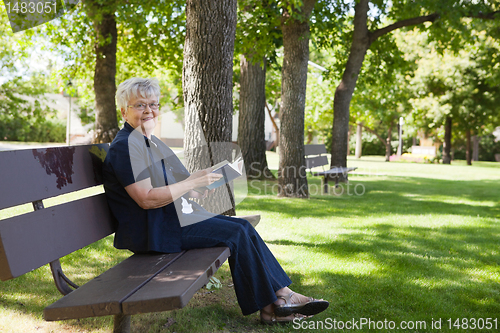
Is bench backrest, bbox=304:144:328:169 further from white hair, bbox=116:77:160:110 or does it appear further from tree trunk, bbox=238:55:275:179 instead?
white hair, bbox=116:77:160:110

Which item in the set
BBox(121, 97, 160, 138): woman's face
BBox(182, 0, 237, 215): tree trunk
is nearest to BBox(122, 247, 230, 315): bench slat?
BBox(121, 97, 160, 138): woman's face

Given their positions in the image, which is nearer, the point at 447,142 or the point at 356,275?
the point at 356,275

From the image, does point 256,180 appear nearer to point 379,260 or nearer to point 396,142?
point 379,260

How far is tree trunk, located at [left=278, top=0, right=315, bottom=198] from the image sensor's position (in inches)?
346

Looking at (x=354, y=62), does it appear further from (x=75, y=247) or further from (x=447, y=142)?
(x=447, y=142)

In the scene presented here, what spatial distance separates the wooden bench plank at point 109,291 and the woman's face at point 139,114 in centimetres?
91

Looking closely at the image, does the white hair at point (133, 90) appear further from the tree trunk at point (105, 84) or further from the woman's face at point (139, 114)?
the tree trunk at point (105, 84)

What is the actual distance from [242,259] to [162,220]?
1.92ft

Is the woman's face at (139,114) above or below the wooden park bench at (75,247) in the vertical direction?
above

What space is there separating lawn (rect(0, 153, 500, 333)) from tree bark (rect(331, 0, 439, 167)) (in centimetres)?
426

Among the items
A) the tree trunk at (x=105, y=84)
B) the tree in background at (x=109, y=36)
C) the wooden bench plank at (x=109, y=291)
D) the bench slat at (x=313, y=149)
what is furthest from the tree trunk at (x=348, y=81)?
the wooden bench plank at (x=109, y=291)

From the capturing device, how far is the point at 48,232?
7.95ft

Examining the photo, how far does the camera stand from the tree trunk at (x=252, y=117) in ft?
39.9

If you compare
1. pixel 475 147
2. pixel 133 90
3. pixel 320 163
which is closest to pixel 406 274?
pixel 133 90
